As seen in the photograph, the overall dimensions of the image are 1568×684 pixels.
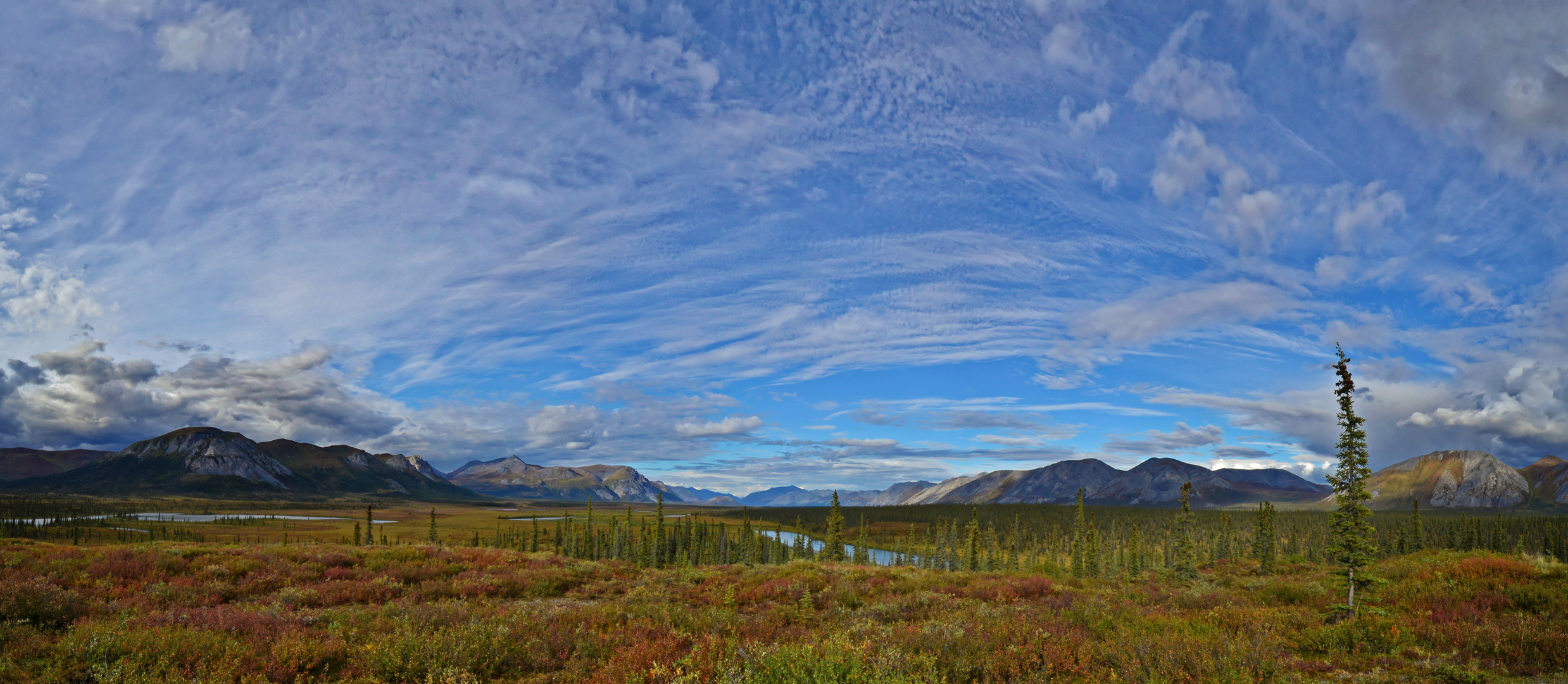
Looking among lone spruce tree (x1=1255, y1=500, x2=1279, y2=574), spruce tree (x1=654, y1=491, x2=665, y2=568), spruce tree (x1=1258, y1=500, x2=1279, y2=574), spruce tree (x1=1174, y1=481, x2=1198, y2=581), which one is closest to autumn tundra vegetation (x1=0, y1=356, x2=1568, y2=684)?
spruce tree (x1=1174, y1=481, x2=1198, y2=581)

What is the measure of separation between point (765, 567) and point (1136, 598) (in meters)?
15.4

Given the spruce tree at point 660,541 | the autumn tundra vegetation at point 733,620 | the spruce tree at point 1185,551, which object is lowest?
the spruce tree at point 660,541

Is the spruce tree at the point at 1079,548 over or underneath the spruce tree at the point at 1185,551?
underneath

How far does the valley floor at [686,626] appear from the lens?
9.92 metres

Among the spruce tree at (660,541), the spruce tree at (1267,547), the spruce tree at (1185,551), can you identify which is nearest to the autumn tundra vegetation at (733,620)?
the spruce tree at (1185,551)

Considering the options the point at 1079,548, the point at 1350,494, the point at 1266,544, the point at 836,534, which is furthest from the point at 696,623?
the point at 1266,544

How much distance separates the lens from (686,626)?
13711 mm

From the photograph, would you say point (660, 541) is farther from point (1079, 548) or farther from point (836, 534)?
point (1079, 548)

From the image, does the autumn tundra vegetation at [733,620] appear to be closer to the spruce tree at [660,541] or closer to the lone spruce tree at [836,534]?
the lone spruce tree at [836,534]

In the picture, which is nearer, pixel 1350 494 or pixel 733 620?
pixel 733 620

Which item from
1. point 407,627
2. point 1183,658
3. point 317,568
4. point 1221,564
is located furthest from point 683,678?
point 1221,564

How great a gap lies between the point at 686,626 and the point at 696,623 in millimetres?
245

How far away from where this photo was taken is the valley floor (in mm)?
9922

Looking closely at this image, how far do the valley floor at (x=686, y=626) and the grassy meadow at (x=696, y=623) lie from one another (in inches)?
2.8
